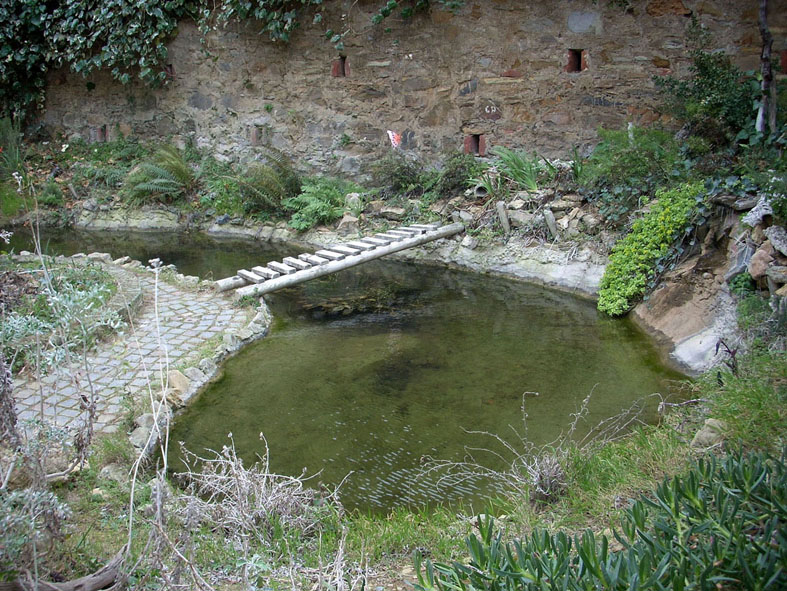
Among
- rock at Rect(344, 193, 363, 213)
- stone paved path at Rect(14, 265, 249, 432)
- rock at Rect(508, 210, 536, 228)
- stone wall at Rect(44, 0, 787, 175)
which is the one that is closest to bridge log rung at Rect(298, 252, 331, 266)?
stone paved path at Rect(14, 265, 249, 432)

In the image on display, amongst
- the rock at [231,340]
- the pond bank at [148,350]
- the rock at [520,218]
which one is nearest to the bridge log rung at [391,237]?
the rock at [520,218]

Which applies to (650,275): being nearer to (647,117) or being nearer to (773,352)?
(773,352)

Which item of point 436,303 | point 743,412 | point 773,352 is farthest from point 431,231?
point 743,412

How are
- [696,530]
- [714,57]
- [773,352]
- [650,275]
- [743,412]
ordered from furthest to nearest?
[714,57], [650,275], [773,352], [743,412], [696,530]

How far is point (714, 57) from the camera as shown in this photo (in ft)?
25.8

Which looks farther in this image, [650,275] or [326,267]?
[326,267]

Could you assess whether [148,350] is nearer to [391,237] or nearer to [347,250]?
[347,250]

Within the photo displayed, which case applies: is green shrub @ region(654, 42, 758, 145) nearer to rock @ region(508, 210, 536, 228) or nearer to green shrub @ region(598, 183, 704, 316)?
green shrub @ region(598, 183, 704, 316)

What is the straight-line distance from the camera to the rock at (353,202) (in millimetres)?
9398

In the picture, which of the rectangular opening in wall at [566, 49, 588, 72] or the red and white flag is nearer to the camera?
the rectangular opening in wall at [566, 49, 588, 72]

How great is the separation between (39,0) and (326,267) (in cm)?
862

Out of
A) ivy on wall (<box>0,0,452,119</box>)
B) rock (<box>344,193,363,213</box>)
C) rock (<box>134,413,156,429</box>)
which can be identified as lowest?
rock (<box>134,413,156,429</box>)

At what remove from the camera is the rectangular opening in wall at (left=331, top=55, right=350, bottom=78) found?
10344 millimetres

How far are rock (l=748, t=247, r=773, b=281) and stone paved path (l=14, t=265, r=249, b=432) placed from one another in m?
4.46
